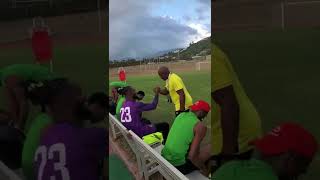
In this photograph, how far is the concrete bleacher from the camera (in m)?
1.72

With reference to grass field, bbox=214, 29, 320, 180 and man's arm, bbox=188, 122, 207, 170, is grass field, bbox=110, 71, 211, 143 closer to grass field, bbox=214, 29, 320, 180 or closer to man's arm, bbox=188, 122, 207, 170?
man's arm, bbox=188, 122, 207, 170

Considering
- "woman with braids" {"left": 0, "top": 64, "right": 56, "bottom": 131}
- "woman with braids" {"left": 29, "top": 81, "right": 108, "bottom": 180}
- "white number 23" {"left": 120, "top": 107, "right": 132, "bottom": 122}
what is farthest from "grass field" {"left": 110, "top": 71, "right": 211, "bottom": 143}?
"woman with braids" {"left": 29, "top": 81, "right": 108, "bottom": 180}

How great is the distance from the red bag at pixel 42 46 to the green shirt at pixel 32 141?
199mm

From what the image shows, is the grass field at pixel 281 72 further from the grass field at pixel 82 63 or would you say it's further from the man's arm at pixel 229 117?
the grass field at pixel 82 63

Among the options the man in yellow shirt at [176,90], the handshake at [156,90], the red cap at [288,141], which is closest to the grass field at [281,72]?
the red cap at [288,141]

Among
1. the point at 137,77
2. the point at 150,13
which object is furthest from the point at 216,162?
the point at 137,77

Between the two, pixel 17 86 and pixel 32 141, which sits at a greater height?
pixel 17 86

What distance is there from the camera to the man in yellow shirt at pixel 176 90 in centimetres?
268

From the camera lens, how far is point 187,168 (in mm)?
1854

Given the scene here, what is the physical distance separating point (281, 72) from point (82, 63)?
0.71 metres

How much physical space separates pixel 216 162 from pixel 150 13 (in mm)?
960

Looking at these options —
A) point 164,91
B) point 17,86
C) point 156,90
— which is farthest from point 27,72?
point 156,90

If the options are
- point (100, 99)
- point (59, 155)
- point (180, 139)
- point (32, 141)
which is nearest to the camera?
point (100, 99)

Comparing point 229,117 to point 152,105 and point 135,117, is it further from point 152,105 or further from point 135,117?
point 152,105
